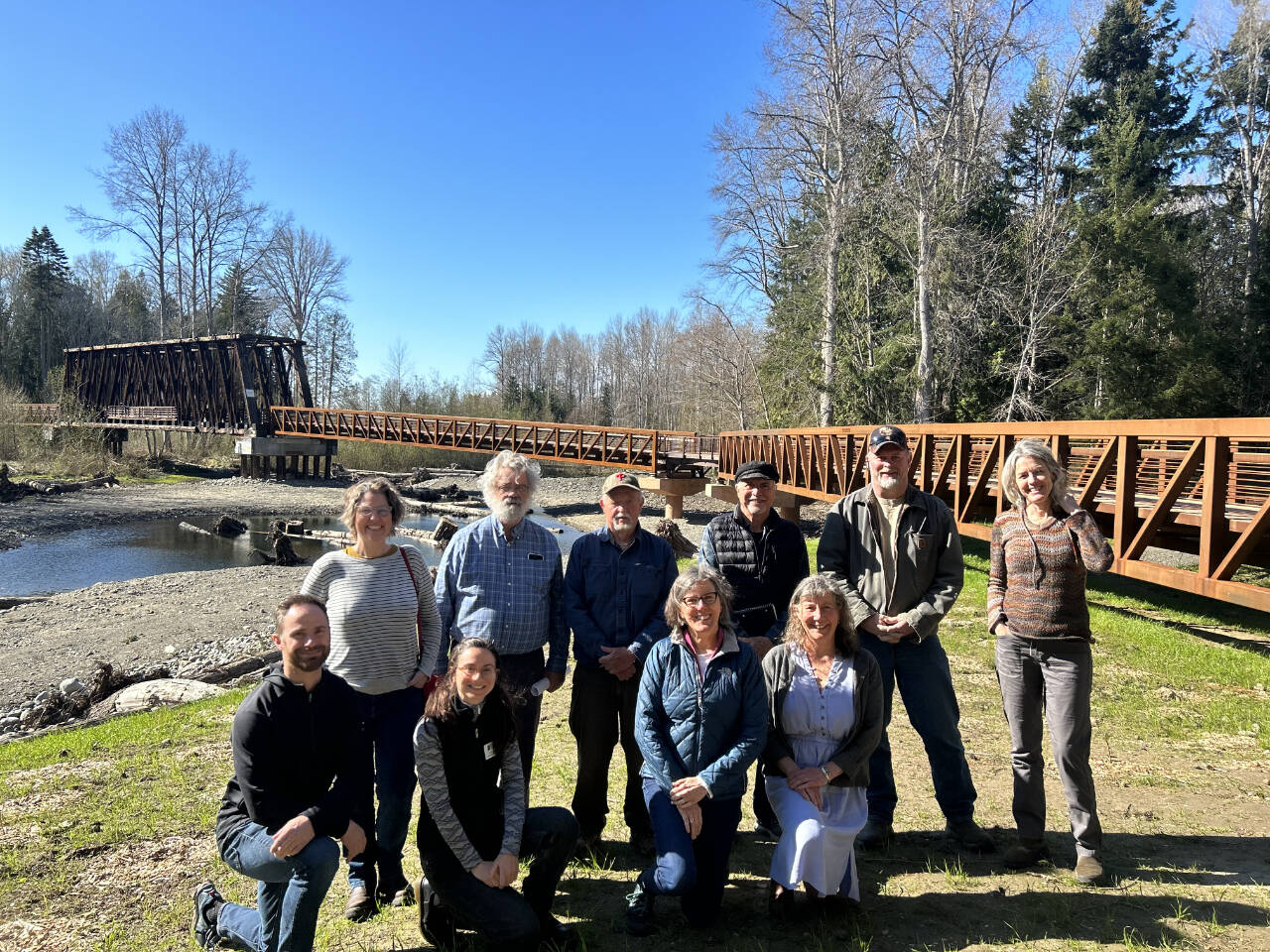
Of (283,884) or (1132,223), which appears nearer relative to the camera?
(283,884)

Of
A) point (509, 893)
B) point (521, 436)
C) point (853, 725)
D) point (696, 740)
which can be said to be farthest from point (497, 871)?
point (521, 436)

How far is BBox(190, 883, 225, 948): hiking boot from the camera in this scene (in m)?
2.82

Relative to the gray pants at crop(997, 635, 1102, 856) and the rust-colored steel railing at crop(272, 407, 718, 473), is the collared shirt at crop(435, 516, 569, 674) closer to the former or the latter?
the gray pants at crop(997, 635, 1102, 856)

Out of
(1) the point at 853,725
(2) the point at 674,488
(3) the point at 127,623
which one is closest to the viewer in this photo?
(1) the point at 853,725

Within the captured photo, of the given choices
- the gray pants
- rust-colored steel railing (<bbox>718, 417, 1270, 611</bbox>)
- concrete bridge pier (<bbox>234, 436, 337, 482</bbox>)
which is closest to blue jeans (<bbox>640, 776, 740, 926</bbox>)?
the gray pants

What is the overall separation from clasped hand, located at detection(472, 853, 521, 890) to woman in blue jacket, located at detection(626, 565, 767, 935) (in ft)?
1.72

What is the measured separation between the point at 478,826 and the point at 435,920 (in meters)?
0.41

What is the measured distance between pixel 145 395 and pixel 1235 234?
155ft

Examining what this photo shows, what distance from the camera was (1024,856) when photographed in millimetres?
3139

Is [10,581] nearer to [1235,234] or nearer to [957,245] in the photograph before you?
[957,245]

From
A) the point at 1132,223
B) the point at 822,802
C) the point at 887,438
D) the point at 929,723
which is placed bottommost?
the point at 822,802

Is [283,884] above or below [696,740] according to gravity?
below

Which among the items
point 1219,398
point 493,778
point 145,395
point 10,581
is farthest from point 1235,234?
point 145,395

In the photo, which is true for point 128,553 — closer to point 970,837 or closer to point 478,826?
point 478,826
